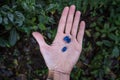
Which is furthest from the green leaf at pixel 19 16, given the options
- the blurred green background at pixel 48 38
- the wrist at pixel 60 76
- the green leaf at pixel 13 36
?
the wrist at pixel 60 76

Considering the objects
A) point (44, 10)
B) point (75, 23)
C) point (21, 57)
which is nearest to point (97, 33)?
point (44, 10)

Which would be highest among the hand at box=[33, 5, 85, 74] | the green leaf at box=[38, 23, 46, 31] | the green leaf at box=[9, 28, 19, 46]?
the green leaf at box=[38, 23, 46, 31]

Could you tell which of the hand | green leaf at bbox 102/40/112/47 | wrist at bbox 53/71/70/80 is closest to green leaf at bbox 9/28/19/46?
green leaf at bbox 102/40/112/47

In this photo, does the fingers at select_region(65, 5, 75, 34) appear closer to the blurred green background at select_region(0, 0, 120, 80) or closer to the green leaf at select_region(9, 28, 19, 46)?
the blurred green background at select_region(0, 0, 120, 80)

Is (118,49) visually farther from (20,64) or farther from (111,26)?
(20,64)

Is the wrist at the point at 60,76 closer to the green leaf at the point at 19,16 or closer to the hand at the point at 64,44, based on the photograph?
the hand at the point at 64,44

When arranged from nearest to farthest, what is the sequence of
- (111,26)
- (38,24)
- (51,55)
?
(51,55)
(38,24)
(111,26)
